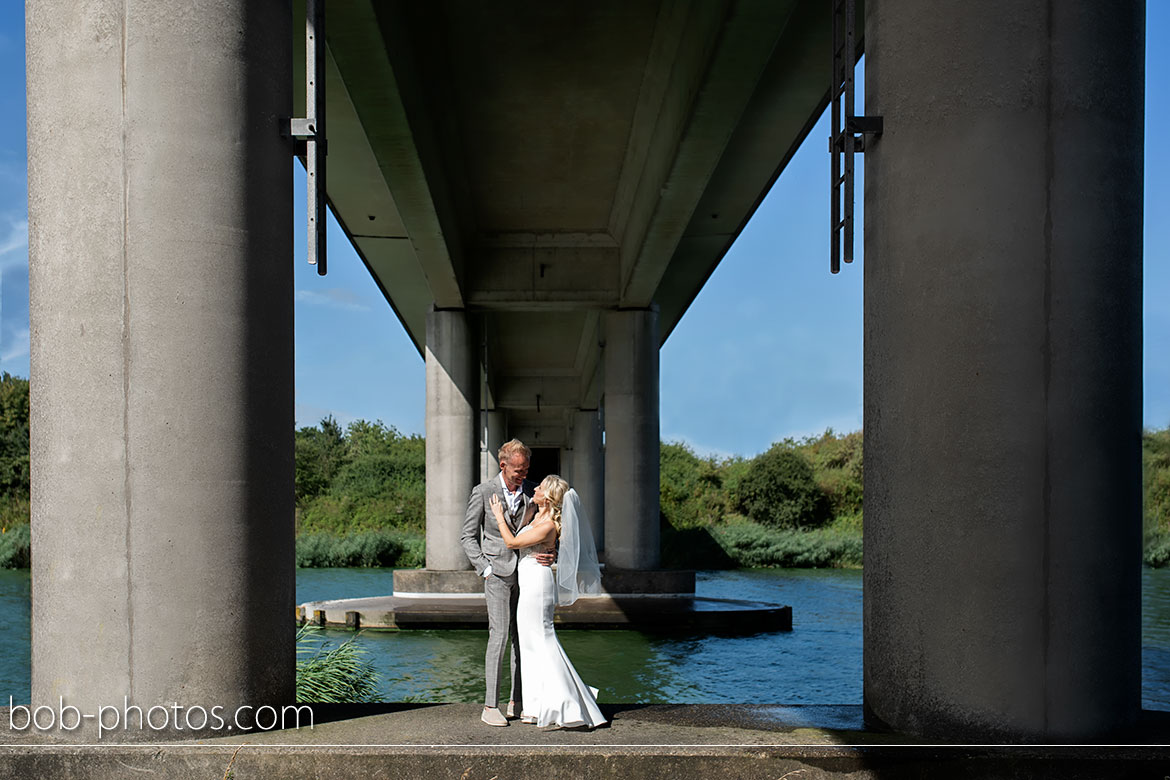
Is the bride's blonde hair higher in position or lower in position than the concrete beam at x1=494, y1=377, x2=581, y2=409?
lower

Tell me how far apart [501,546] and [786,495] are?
50061mm

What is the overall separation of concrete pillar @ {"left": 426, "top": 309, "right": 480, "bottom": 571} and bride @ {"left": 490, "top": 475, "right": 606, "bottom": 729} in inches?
685

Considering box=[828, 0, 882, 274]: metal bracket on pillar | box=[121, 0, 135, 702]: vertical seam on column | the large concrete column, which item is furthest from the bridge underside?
box=[121, 0, 135, 702]: vertical seam on column

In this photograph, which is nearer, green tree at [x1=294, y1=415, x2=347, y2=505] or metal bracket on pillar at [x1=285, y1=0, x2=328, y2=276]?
metal bracket on pillar at [x1=285, y1=0, x2=328, y2=276]

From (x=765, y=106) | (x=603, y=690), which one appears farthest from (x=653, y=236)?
(x=603, y=690)

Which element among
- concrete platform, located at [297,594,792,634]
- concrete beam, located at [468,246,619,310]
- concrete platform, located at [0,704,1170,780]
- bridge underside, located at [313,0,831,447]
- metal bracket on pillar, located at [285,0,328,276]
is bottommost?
concrete platform, located at [297,594,792,634]

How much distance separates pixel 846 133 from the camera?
631 cm

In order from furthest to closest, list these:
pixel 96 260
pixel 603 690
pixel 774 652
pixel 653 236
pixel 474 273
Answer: pixel 474 273 < pixel 653 236 < pixel 774 652 < pixel 603 690 < pixel 96 260

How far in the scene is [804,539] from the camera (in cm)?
4119

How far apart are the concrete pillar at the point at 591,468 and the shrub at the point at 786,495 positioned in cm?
1172

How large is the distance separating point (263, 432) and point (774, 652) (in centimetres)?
1191

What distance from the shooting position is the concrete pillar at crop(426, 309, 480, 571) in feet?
80.0

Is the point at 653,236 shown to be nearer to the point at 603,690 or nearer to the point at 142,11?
the point at 603,690

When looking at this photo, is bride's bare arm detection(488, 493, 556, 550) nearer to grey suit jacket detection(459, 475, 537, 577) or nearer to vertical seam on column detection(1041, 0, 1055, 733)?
grey suit jacket detection(459, 475, 537, 577)
